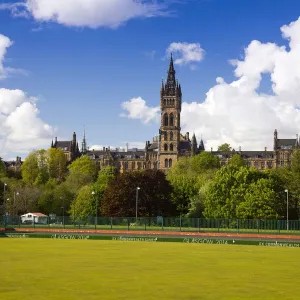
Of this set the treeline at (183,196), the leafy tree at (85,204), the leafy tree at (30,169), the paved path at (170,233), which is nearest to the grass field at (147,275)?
the paved path at (170,233)

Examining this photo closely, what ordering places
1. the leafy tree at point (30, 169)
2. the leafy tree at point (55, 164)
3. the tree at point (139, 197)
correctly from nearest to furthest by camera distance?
the tree at point (139, 197) → the leafy tree at point (30, 169) → the leafy tree at point (55, 164)

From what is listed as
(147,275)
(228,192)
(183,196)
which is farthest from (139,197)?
(147,275)

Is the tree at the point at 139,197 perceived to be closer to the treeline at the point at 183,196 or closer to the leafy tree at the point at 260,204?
the treeline at the point at 183,196

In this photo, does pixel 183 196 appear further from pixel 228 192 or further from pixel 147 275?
pixel 147 275

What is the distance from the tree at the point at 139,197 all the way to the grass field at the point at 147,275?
53.1m

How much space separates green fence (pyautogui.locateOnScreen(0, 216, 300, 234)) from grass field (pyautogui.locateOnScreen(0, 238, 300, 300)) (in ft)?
74.5

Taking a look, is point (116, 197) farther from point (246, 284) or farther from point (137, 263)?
point (246, 284)

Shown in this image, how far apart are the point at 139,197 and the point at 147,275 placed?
6973cm

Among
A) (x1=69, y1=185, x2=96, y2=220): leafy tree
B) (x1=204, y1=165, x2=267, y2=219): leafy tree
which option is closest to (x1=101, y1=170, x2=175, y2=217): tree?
(x1=69, y1=185, x2=96, y2=220): leafy tree

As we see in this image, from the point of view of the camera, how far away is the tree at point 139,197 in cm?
9881

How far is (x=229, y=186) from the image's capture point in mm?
93938

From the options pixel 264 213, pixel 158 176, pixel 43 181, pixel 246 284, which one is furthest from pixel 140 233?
pixel 43 181

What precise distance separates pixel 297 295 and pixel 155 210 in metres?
75.6

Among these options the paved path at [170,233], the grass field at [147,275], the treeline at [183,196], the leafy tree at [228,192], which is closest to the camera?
the grass field at [147,275]
